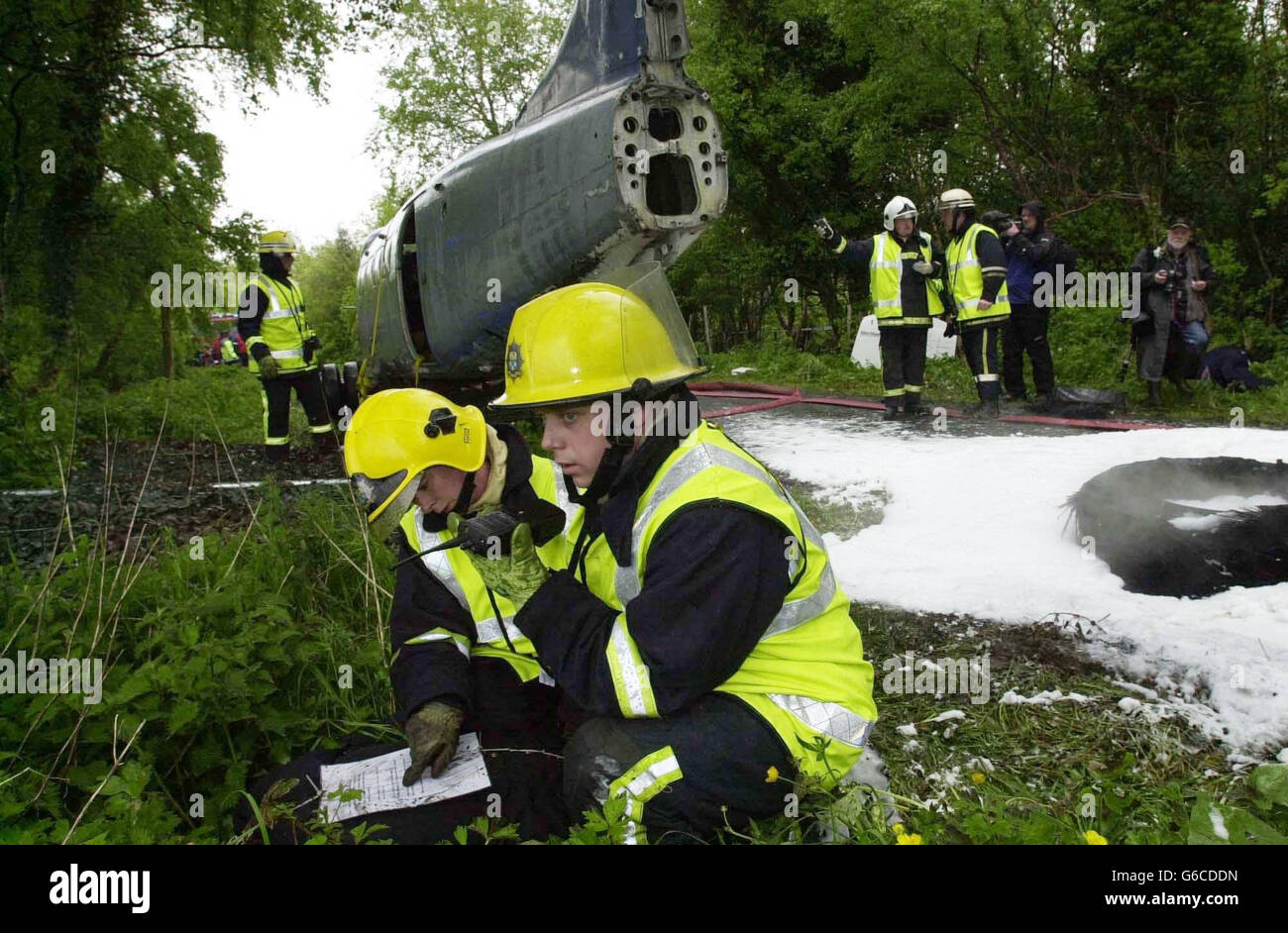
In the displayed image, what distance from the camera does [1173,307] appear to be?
801 centimetres

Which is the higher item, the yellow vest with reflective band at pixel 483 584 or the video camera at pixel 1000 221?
the video camera at pixel 1000 221

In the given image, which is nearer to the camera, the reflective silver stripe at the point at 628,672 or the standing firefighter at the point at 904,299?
the reflective silver stripe at the point at 628,672

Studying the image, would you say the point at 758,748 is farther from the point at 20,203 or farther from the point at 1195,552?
the point at 20,203

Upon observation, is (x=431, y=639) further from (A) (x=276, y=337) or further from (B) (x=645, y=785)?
(A) (x=276, y=337)

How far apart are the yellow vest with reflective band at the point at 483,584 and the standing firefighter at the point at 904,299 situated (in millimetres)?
5910

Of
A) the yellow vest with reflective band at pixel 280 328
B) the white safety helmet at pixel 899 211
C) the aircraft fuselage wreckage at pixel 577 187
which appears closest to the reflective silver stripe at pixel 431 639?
the aircraft fuselage wreckage at pixel 577 187

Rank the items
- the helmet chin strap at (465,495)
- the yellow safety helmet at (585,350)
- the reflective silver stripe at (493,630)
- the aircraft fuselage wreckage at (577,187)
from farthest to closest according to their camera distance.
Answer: the aircraft fuselage wreckage at (577,187) → the reflective silver stripe at (493,630) → the helmet chin strap at (465,495) → the yellow safety helmet at (585,350)

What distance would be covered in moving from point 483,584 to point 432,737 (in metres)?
0.49

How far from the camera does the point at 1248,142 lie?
11.2 m

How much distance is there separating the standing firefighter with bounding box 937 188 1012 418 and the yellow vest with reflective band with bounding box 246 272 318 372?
6047mm

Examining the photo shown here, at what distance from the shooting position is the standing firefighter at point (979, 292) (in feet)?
25.9

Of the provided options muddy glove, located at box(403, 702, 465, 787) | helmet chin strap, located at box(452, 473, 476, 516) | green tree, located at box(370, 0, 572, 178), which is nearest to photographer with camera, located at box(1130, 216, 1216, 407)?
helmet chin strap, located at box(452, 473, 476, 516)

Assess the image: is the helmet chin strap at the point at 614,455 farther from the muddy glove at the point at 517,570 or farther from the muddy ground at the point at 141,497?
the muddy ground at the point at 141,497

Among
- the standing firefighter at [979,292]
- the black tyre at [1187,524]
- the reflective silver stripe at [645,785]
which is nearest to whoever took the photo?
the reflective silver stripe at [645,785]
